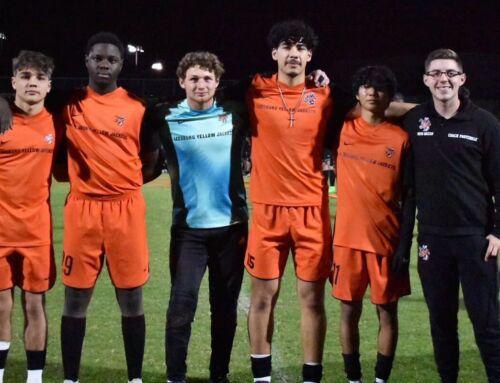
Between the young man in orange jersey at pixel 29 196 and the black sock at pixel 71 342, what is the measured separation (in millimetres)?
156

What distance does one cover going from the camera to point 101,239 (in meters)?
4.02

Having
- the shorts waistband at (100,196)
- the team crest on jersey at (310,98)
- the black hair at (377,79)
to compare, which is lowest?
the shorts waistband at (100,196)

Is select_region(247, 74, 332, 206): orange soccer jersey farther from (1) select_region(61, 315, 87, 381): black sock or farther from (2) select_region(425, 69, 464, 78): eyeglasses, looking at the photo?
(1) select_region(61, 315, 87, 381): black sock

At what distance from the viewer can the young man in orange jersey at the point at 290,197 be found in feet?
13.4

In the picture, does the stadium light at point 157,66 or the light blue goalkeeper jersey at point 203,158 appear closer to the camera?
the light blue goalkeeper jersey at point 203,158

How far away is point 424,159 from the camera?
391 centimetres

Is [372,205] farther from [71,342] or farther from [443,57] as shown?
[71,342]

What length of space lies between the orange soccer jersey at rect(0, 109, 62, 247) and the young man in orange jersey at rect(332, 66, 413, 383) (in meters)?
1.69

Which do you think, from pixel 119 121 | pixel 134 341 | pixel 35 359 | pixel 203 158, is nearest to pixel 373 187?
pixel 203 158

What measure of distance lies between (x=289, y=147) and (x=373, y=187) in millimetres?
521

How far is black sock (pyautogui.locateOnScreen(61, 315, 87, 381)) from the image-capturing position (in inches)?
161

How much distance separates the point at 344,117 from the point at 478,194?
0.88m

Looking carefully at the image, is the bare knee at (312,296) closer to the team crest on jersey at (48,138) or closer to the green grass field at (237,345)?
the green grass field at (237,345)

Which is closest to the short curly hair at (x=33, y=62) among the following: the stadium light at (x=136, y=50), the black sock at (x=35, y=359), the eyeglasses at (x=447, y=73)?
the black sock at (x=35, y=359)
